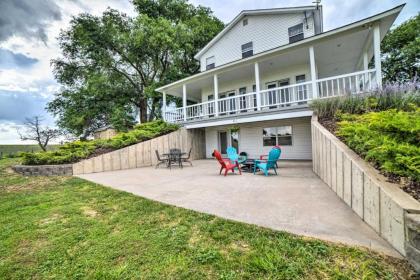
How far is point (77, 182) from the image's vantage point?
636 centimetres

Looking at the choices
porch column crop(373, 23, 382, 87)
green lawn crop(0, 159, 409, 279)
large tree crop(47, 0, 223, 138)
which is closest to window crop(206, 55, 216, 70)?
large tree crop(47, 0, 223, 138)

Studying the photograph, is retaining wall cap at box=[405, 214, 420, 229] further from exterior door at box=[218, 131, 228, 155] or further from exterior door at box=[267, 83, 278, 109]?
exterior door at box=[218, 131, 228, 155]

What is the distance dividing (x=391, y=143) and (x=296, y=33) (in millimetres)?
12123

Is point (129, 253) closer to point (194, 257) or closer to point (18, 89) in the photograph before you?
point (194, 257)

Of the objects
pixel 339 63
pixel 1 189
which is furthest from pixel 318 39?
pixel 1 189

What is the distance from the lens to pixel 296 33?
12430 millimetres

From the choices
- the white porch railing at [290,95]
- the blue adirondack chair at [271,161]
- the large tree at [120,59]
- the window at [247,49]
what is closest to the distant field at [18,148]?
the large tree at [120,59]

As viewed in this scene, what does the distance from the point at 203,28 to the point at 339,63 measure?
13248mm

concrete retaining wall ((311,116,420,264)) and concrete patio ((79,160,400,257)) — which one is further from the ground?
concrete retaining wall ((311,116,420,264))

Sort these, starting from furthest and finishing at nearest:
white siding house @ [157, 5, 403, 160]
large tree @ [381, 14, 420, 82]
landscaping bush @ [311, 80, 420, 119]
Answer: large tree @ [381, 14, 420, 82] → white siding house @ [157, 5, 403, 160] → landscaping bush @ [311, 80, 420, 119]

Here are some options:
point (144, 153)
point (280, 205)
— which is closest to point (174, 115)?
point (144, 153)

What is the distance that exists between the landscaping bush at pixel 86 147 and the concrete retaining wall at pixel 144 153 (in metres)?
0.33

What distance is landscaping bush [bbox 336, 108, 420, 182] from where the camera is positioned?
2503 mm

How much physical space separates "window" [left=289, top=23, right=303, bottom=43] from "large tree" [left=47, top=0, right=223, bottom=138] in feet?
31.7
